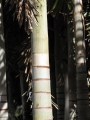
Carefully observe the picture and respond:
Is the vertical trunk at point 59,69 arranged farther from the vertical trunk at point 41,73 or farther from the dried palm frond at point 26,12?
the vertical trunk at point 41,73

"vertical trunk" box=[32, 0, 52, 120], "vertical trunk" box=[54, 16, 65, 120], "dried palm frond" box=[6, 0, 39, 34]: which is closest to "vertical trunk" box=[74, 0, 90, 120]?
"dried palm frond" box=[6, 0, 39, 34]

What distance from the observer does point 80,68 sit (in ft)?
16.6

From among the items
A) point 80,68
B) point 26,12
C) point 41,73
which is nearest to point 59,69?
point 80,68

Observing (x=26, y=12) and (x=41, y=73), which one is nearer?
(x=41, y=73)

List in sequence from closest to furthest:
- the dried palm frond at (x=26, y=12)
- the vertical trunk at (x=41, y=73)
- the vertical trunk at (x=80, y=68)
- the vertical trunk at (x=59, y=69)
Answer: the vertical trunk at (x=41, y=73) < the dried palm frond at (x=26, y=12) < the vertical trunk at (x=80, y=68) < the vertical trunk at (x=59, y=69)

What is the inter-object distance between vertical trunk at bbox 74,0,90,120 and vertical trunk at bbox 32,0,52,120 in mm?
1508

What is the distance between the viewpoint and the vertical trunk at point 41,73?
344 centimetres

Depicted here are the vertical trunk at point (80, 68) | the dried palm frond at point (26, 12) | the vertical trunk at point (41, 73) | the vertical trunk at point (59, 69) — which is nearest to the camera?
the vertical trunk at point (41, 73)

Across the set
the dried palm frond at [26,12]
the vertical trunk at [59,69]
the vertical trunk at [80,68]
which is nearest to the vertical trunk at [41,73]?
the dried palm frond at [26,12]

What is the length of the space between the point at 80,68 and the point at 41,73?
1.63 meters

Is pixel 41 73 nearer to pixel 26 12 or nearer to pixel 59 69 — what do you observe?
pixel 26 12

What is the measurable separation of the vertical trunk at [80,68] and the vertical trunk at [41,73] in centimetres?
151

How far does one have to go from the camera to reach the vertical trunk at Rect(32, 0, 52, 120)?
3.44 metres

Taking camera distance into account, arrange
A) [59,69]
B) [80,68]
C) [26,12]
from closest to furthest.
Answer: [26,12] → [80,68] → [59,69]
